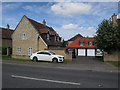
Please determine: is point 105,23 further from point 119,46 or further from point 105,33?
point 119,46

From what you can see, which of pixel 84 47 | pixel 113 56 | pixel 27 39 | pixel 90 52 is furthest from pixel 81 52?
pixel 27 39

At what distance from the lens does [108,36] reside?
17203mm

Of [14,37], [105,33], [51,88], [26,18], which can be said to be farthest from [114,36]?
[14,37]

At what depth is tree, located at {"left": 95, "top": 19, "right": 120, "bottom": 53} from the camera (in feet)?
55.1

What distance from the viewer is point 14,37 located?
26.1m

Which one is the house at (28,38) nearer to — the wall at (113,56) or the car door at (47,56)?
the car door at (47,56)

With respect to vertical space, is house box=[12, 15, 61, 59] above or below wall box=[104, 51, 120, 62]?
above

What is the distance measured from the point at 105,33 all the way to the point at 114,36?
1.35 m

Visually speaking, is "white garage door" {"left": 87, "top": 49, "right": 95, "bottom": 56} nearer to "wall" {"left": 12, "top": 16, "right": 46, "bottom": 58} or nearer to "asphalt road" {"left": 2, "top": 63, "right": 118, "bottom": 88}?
"wall" {"left": 12, "top": 16, "right": 46, "bottom": 58}

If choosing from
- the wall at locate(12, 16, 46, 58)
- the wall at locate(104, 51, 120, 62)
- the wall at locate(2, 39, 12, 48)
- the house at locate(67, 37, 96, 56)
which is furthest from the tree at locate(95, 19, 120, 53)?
the wall at locate(2, 39, 12, 48)

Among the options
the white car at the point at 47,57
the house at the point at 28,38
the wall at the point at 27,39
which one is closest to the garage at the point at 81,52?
the house at the point at 28,38

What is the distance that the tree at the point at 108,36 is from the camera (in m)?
16.8

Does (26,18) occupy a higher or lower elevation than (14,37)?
higher

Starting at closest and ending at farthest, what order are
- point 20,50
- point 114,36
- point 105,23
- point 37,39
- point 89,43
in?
1. point 114,36
2. point 105,23
3. point 37,39
4. point 20,50
5. point 89,43
